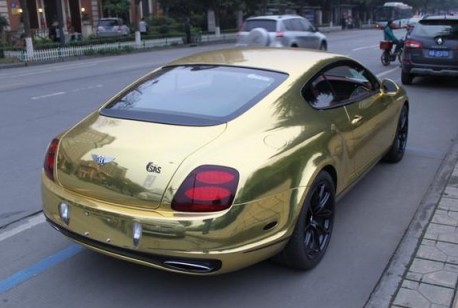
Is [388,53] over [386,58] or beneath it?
over

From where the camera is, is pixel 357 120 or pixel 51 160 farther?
pixel 357 120

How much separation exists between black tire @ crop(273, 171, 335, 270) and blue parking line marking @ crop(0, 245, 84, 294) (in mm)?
1572

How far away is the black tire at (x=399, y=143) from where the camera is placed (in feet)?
20.1

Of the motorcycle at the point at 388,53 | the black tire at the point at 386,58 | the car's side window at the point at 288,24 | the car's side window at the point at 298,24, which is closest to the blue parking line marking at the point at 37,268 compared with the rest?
the motorcycle at the point at 388,53

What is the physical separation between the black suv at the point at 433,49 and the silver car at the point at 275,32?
239 inches

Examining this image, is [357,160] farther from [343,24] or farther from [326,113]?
[343,24]

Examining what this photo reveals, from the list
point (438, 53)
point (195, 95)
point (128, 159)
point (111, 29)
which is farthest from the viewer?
point (111, 29)

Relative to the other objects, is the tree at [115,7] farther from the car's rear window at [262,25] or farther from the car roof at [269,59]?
the car roof at [269,59]

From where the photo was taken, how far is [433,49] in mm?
12172

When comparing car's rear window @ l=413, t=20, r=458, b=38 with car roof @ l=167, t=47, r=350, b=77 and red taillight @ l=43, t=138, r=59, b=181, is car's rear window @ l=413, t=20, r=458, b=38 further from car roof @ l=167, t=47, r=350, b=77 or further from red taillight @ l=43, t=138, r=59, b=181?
red taillight @ l=43, t=138, r=59, b=181

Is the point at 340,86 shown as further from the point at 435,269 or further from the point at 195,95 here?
the point at 435,269

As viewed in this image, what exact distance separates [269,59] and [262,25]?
14890mm

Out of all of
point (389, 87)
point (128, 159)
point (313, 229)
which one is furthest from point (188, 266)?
point (389, 87)

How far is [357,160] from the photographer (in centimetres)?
455
